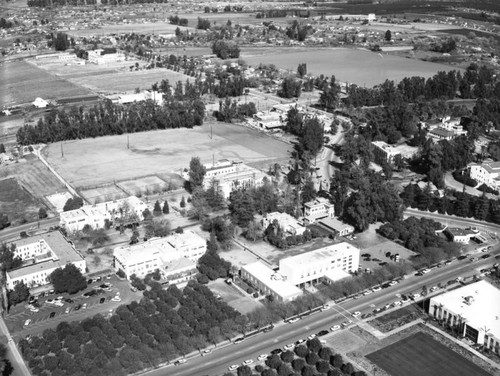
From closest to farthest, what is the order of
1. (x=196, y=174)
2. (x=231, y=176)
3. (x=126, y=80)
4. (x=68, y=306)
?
(x=68, y=306) < (x=196, y=174) < (x=231, y=176) < (x=126, y=80)

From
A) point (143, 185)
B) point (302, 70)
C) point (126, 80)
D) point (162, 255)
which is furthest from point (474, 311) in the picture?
point (126, 80)

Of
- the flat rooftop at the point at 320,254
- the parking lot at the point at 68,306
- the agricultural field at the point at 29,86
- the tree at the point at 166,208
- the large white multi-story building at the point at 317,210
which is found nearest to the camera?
the parking lot at the point at 68,306

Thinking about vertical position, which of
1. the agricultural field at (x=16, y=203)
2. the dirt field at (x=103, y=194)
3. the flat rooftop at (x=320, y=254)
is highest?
the flat rooftop at (x=320, y=254)

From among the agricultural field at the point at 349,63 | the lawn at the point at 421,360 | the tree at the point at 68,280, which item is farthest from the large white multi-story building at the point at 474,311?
the agricultural field at the point at 349,63

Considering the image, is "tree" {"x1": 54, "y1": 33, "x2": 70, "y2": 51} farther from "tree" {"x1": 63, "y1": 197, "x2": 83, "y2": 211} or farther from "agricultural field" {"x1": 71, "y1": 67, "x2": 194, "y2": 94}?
"tree" {"x1": 63, "y1": 197, "x2": 83, "y2": 211}

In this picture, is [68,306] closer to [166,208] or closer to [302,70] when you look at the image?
[166,208]

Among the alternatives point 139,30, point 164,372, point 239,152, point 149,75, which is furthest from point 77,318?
point 139,30

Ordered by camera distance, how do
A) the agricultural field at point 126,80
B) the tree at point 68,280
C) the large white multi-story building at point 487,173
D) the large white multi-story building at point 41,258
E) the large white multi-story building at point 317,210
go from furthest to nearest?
the agricultural field at point 126,80, the large white multi-story building at point 487,173, the large white multi-story building at point 317,210, the large white multi-story building at point 41,258, the tree at point 68,280

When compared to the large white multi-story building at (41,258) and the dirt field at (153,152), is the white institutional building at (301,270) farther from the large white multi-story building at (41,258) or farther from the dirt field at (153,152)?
the dirt field at (153,152)
